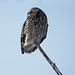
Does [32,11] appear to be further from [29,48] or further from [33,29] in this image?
[29,48]

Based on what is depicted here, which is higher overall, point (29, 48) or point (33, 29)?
point (33, 29)

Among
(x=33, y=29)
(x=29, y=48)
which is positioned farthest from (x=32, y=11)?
(x=29, y=48)

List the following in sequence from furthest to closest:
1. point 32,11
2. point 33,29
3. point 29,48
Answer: point 32,11
point 29,48
point 33,29

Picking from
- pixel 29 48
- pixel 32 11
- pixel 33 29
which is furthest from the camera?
pixel 32 11

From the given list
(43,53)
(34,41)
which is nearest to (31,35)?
(34,41)

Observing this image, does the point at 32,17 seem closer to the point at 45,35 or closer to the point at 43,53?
the point at 45,35

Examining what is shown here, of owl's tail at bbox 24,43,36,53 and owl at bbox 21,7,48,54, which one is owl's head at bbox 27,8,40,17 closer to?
owl at bbox 21,7,48,54

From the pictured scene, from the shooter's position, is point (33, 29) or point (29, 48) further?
point (29, 48)

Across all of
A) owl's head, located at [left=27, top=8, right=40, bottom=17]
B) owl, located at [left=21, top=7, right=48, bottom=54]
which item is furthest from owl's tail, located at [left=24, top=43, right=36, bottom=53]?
owl's head, located at [left=27, top=8, right=40, bottom=17]

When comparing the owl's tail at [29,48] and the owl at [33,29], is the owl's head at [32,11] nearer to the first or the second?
the owl at [33,29]
